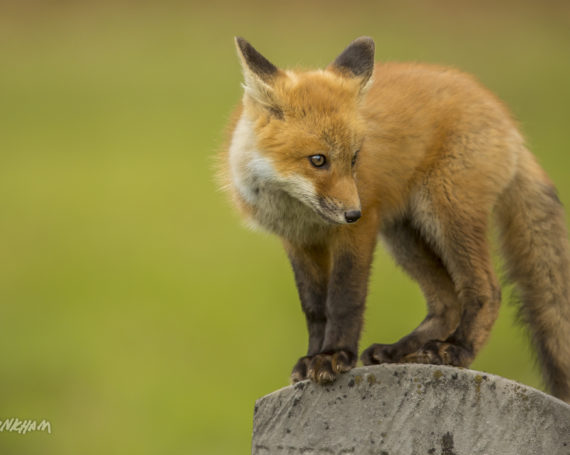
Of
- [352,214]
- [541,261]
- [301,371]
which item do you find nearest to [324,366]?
[301,371]

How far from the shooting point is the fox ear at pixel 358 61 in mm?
3791

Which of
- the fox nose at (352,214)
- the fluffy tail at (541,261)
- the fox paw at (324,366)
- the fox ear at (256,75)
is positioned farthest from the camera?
the fluffy tail at (541,261)

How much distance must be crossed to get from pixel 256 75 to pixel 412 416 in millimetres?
1593

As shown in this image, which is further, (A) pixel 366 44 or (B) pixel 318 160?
(A) pixel 366 44

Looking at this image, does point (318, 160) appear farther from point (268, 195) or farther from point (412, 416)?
point (412, 416)

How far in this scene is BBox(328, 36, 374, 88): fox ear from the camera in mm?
3791

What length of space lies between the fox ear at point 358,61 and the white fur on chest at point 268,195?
1.62 feet

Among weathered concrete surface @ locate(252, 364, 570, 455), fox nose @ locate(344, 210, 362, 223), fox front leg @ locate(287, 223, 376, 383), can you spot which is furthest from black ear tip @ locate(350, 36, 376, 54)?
weathered concrete surface @ locate(252, 364, 570, 455)

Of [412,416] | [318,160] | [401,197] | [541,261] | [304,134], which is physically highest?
[304,134]

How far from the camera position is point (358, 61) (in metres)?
3.87

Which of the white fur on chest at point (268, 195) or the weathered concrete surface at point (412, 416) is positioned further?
the white fur on chest at point (268, 195)

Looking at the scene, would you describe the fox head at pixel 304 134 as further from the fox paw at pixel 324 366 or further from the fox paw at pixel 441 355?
the fox paw at pixel 441 355

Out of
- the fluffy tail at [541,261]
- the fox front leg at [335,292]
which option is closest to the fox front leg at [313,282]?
the fox front leg at [335,292]

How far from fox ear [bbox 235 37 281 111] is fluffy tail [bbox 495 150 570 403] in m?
1.31
